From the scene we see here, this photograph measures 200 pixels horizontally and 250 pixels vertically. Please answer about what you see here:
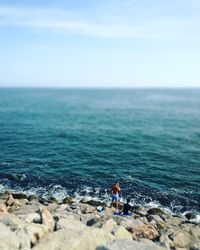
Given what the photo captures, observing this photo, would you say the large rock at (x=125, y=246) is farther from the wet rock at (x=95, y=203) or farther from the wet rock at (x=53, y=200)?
the wet rock at (x=53, y=200)

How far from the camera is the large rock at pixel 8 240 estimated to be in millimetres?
18344

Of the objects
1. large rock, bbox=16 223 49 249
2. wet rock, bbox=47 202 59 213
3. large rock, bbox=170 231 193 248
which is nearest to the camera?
large rock, bbox=16 223 49 249

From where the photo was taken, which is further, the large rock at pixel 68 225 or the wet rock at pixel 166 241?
the wet rock at pixel 166 241

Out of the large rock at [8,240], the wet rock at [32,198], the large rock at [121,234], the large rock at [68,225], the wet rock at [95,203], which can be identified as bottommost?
the wet rock at [95,203]

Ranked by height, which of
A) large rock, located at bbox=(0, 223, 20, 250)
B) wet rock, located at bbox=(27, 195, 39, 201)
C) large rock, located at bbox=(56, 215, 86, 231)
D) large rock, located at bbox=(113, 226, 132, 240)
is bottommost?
wet rock, located at bbox=(27, 195, 39, 201)

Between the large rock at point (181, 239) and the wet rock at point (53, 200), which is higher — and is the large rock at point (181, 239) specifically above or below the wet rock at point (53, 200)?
above

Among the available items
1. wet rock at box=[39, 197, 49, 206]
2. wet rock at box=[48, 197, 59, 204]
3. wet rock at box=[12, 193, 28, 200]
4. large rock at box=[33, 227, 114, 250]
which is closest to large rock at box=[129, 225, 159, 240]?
large rock at box=[33, 227, 114, 250]

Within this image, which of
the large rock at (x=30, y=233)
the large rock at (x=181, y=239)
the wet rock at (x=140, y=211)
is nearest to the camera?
the large rock at (x=30, y=233)

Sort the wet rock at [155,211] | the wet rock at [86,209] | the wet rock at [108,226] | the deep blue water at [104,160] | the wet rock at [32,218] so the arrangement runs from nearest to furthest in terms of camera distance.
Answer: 1. the wet rock at [108,226]
2. the wet rock at [32,218]
3. the wet rock at [86,209]
4. the wet rock at [155,211]
5. the deep blue water at [104,160]

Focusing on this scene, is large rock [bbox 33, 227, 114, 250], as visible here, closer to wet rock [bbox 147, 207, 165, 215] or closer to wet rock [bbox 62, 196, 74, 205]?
wet rock [bbox 147, 207, 165, 215]

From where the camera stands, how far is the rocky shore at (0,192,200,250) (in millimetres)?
19453

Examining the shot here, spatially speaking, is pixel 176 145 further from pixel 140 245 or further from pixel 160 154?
pixel 140 245

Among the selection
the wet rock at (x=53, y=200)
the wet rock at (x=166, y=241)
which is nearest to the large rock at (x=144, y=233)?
the wet rock at (x=166, y=241)

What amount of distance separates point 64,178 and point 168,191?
14.3m
